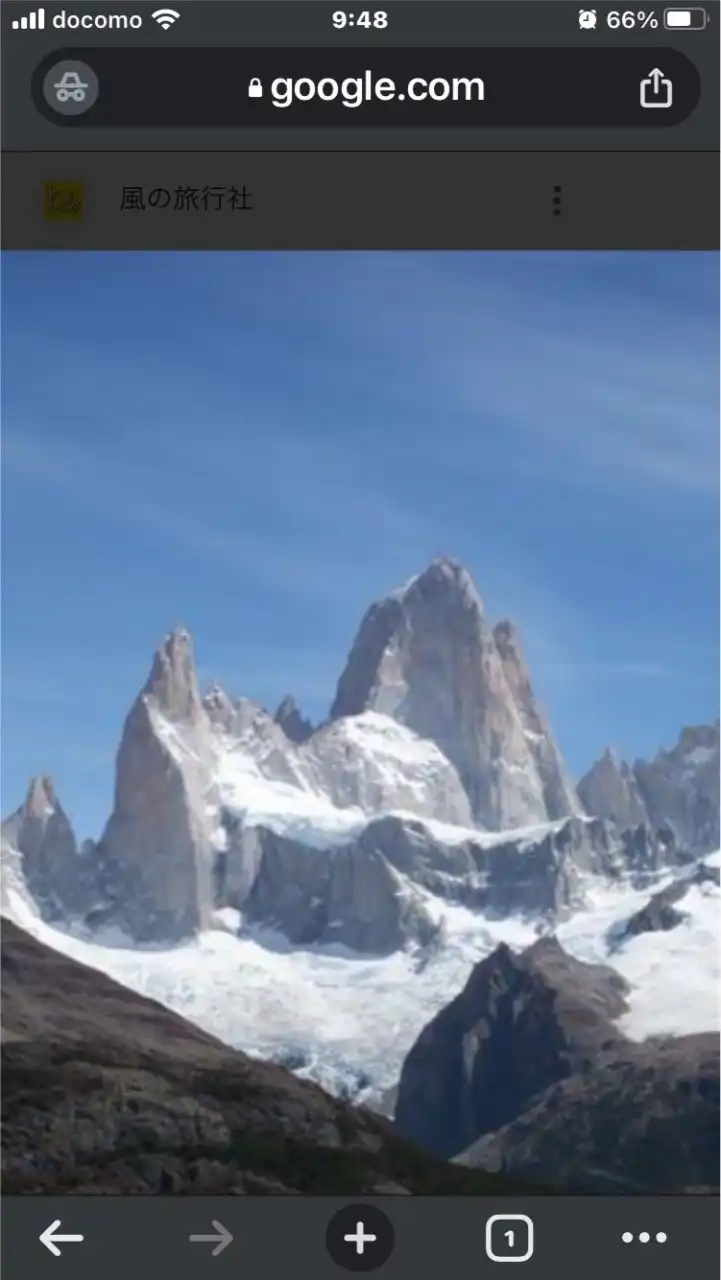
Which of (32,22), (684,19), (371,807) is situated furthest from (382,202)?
(371,807)

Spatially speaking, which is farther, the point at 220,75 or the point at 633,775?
the point at 633,775

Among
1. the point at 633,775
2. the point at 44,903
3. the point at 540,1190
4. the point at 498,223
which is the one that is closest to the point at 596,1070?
the point at 633,775

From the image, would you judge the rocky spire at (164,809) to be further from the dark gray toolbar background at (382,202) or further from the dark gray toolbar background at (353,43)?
the dark gray toolbar background at (353,43)

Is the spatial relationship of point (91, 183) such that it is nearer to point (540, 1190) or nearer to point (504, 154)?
point (504, 154)

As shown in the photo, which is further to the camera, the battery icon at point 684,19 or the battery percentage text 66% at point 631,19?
the battery icon at point 684,19
